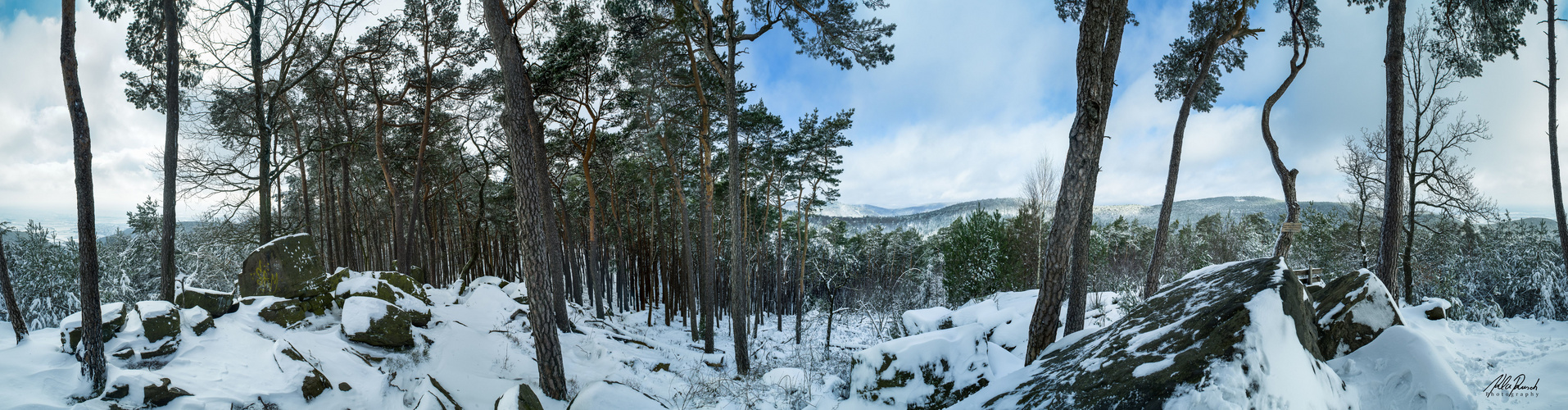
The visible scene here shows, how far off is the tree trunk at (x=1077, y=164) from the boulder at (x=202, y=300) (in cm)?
818

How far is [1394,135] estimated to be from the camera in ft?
24.0

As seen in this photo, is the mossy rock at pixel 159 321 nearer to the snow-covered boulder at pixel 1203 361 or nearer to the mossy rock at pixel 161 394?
the mossy rock at pixel 161 394

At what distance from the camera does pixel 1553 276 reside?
10594 mm

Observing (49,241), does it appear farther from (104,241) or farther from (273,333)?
(273,333)

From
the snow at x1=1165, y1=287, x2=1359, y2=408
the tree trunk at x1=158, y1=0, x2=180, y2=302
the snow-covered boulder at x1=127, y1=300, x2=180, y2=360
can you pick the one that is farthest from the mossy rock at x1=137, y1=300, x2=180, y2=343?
the snow at x1=1165, y1=287, x2=1359, y2=408

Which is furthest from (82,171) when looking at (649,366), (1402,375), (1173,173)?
(1173,173)

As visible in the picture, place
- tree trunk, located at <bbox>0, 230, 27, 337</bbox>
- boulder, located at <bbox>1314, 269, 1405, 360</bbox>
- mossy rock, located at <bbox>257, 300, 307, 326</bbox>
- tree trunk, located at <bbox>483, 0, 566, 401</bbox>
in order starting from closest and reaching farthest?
boulder, located at <bbox>1314, 269, 1405, 360</bbox> → tree trunk, located at <bbox>0, 230, 27, 337</bbox> → tree trunk, located at <bbox>483, 0, 566, 401</bbox> → mossy rock, located at <bbox>257, 300, 307, 326</bbox>

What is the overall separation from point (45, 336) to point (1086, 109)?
31.2 ft

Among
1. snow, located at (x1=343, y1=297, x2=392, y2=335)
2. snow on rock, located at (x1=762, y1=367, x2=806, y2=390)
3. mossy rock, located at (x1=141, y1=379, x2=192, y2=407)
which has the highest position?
snow, located at (x1=343, y1=297, x2=392, y2=335)

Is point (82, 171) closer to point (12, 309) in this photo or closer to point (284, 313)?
point (12, 309)

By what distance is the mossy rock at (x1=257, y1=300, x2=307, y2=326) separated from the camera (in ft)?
20.4

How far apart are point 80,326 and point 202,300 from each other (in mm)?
1108

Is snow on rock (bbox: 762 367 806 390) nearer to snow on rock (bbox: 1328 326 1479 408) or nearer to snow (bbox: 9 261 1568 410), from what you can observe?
snow (bbox: 9 261 1568 410)

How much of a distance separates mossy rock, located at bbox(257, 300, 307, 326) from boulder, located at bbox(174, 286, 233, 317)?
1.34 feet
